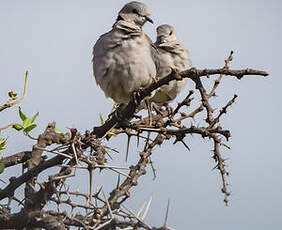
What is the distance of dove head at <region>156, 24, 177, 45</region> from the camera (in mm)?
6078

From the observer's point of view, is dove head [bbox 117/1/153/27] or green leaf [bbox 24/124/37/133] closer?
green leaf [bbox 24/124/37/133]

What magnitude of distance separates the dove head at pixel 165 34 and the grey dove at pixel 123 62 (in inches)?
82.0

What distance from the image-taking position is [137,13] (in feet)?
14.8

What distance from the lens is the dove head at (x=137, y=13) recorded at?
4.46 metres

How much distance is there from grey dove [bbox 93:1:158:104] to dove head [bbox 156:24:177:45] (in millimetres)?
2083

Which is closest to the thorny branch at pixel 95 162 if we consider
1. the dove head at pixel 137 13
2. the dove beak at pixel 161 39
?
the dove head at pixel 137 13

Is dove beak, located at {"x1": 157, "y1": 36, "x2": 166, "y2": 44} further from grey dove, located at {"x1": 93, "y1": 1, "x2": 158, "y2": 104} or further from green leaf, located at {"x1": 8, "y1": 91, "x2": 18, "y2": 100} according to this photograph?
green leaf, located at {"x1": 8, "y1": 91, "x2": 18, "y2": 100}

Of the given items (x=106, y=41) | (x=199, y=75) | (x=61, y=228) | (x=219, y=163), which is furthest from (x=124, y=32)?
(x=61, y=228)

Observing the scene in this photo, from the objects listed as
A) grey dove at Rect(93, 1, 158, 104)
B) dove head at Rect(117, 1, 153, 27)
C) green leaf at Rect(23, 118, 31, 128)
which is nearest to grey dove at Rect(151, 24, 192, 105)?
dove head at Rect(117, 1, 153, 27)

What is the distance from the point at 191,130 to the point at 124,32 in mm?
1370

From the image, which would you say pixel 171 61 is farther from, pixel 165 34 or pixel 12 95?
pixel 12 95

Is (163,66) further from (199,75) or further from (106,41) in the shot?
(199,75)

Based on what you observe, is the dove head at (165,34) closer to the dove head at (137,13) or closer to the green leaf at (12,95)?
the dove head at (137,13)

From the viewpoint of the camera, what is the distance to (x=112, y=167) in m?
2.13
